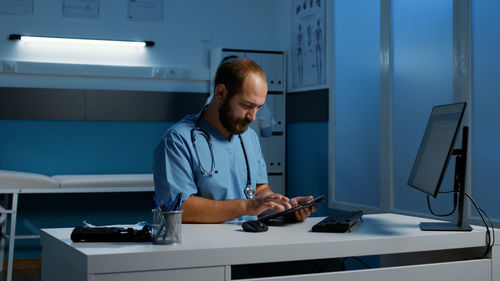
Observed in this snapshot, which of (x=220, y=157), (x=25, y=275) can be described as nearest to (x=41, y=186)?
(x=25, y=275)

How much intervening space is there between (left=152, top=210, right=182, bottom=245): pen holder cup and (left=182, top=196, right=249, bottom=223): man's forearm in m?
0.42

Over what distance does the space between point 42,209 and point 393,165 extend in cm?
269

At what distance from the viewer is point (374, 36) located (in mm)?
3857

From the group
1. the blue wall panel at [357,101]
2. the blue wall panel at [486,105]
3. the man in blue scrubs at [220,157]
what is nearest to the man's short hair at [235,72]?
the man in blue scrubs at [220,157]

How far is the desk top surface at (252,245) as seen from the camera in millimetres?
1341

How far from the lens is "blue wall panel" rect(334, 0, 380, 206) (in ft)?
12.6

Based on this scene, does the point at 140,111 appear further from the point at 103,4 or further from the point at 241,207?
the point at 241,207

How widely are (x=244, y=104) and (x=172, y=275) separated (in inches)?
33.5

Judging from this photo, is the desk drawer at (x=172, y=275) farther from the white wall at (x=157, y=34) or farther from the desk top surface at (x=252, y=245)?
the white wall at (x=157, y=34)

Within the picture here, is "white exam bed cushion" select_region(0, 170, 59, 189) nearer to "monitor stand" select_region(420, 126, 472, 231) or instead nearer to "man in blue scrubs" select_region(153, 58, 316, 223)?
"man in blue scrubs" select_region(153, 58, 316, 223)

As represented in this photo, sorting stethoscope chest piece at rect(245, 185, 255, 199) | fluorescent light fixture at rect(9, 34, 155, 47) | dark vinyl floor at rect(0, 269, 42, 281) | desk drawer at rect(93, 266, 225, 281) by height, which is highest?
fluorescent light fixture at rect(9, 34, 155, 47)

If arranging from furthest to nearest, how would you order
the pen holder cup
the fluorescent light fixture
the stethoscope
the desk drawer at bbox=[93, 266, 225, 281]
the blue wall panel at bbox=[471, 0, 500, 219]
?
the fluorescent light fixture < the blue wall panel at bbox=[471, 0, 500, 219] < the stethoscope < the pen holder cup < the desk drawer at bbox=[93, 266, 225, 281]

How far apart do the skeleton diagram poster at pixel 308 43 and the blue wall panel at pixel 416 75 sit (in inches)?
36.3

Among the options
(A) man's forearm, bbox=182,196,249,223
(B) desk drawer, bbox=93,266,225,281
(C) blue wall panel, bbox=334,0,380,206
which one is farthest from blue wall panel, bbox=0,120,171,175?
(B) desk drawer, bbox=93,266,225,281
